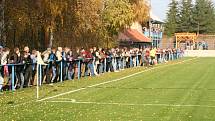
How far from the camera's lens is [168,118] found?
12922 mm

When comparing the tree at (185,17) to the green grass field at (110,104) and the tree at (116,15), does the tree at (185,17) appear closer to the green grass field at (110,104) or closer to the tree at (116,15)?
the tree at (116,15)

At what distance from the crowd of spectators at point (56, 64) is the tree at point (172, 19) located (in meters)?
89.6

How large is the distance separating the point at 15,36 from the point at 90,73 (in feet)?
16.3

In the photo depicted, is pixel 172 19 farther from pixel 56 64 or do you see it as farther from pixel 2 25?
pixel 56 64

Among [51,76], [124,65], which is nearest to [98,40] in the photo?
[124,65]

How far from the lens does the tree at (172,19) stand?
133 metres

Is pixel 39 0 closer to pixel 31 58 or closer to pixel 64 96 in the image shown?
pixel 31 58

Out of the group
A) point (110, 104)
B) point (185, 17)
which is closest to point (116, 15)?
point (110, 104)

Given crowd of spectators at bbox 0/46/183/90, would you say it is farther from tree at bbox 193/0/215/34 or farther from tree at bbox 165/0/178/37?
tree at bbox 193/0/215/34

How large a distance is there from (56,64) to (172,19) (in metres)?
111

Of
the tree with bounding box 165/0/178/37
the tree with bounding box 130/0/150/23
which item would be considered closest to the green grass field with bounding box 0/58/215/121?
the tree with bounding box 130/0/150/23

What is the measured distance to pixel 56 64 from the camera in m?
25.7

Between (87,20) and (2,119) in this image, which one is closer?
(2,119)

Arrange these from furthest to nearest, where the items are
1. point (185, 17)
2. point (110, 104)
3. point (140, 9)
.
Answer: point (185, 17)
point (140, 9)
point (110, 104)
